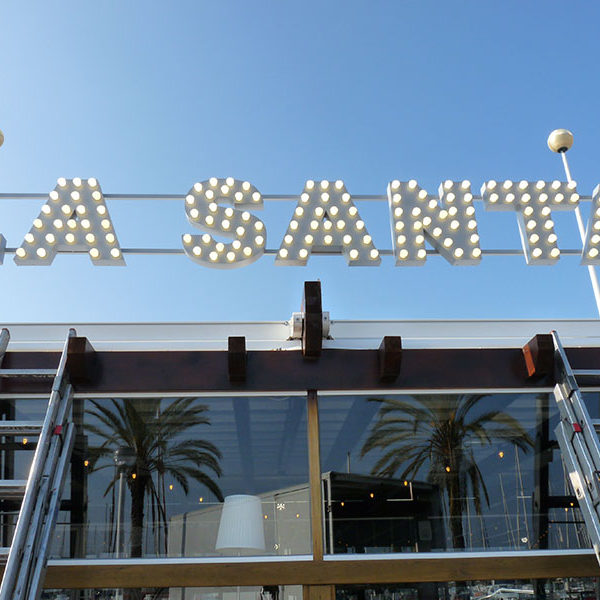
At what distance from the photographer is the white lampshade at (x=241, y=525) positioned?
17.7ft

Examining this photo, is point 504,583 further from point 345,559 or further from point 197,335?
point 197,335

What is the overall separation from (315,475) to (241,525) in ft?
2.22

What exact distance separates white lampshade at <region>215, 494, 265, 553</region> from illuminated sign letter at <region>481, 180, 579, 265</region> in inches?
154

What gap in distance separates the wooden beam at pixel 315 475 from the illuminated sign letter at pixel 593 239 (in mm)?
3555

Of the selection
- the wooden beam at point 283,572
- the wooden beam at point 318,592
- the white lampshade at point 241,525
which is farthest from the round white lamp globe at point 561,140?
the wooden beam at point 318,592

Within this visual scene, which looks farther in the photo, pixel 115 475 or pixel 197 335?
pixel 197 335

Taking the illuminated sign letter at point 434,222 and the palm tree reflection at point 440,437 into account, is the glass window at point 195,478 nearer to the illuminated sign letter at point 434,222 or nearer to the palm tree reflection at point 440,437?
the palm tree reflection at point 440,437

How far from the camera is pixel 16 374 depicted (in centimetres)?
541

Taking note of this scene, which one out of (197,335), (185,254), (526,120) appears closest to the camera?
(197,335)

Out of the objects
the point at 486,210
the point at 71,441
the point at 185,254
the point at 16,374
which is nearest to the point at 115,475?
the point at 71,441

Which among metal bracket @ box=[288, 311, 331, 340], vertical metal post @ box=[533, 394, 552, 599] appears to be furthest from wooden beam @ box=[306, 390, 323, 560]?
vertical metal post @ box=[533, 394, 552, 599]

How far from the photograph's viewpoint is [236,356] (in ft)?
18.5

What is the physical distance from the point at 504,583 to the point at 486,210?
13.0 feet

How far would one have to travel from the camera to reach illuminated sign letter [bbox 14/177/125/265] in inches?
275
